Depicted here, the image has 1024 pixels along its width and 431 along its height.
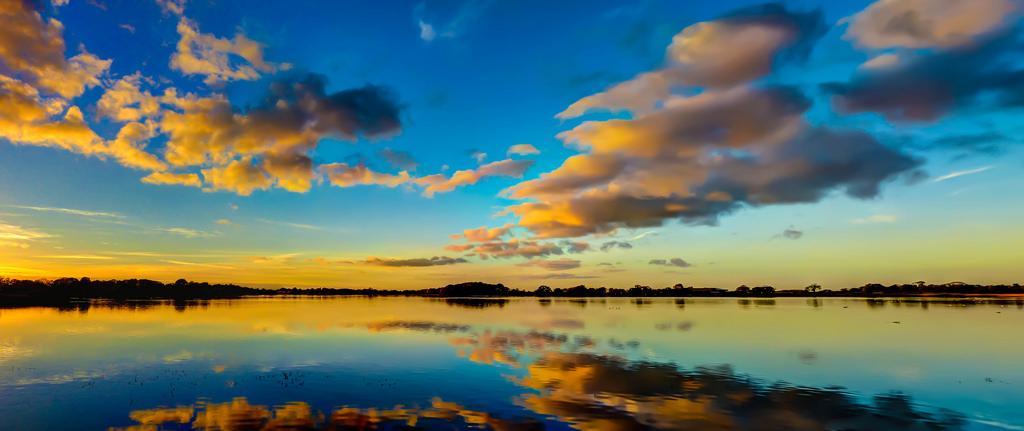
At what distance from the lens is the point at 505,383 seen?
34.3 metres

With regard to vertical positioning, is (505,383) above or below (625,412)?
below

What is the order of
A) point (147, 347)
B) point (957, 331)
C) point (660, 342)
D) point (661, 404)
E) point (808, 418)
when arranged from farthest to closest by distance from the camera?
point (957, 331)
point (660, 342)
point (147, 347)
point (661, 404)
point (808, 418)

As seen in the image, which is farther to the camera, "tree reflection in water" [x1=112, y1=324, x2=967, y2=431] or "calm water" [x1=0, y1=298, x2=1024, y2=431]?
"calm water" [x1=0, y1=298, x2=1024, y2=431]

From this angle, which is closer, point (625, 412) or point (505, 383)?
point (625, 412)

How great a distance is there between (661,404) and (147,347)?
51916mm

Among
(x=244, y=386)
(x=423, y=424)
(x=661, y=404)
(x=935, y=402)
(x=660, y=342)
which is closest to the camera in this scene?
(x=423, y=424)

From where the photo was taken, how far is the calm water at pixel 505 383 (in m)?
25.2

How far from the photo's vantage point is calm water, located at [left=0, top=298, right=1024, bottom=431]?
2516 centimetres

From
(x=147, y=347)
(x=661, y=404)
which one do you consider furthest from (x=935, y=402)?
(x=147, y=347)

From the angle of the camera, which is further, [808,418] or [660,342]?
[660,342]

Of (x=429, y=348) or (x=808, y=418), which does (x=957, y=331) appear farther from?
(x=429, y=348)

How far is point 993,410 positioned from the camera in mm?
28594

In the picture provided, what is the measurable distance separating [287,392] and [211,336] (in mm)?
41327

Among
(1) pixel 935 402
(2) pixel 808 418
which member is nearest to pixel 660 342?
(1) pixel 935 402
